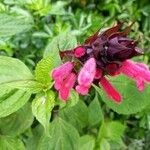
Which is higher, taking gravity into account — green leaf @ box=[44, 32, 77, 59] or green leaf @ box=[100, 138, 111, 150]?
green leaf @ box=[44, 32, 77, 59]

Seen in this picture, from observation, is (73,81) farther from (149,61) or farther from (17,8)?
(149,61)

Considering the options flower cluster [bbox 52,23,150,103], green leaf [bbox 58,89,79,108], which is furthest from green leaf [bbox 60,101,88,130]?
flower cluster [bbox 52,23,150,103]

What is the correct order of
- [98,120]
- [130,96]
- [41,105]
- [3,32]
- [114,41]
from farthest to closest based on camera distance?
[98,120] < [130,96] < [3,32] < [41,105] < [114,41]

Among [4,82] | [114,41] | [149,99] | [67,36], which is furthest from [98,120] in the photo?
[114,41]

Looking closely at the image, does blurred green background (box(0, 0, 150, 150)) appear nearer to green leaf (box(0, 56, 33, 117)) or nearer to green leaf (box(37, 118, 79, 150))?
green leaf (box(0, 56, 33, 117))

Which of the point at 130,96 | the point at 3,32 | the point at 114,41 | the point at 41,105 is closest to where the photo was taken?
the point at 114,41

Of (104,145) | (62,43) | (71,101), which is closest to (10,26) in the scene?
(62,43)

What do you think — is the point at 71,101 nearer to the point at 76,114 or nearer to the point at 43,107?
the point at 43,107
